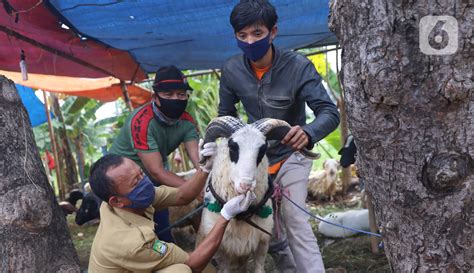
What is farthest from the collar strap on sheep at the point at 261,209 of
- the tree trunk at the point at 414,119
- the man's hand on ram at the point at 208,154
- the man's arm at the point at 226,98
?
the tree trunk at the point at 414,119

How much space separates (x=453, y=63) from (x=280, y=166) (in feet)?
6.79

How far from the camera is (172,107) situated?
4062 millimetres

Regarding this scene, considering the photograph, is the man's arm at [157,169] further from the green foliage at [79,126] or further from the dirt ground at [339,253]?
the green foliage at [79,126]

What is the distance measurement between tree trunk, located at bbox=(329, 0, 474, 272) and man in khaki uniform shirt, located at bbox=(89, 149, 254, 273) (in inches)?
49.8

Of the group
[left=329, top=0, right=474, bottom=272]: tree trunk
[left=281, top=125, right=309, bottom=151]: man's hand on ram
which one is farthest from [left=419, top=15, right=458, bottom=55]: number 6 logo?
[left=281, top=125, right=309, bottom=151]: man's hand on ram

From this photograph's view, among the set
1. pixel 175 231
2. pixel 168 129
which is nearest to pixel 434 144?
pixel 168 129

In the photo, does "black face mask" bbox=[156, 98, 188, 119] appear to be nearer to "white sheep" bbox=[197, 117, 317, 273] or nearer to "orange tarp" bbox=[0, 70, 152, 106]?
"white sheep" bbox=[197, 117, 317, 273]

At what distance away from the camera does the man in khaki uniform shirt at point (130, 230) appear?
264 cm

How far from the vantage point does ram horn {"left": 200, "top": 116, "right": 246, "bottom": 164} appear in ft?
10.5

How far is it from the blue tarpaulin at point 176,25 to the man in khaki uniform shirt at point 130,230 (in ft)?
5.30

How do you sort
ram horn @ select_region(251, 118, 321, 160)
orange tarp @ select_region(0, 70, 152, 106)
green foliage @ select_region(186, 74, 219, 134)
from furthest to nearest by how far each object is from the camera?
green foliage @ select_region(186, 74, 219, 134) → orange tarp @ select_region(0, 70, 152, 106) → ram horn @ select_region(251, 118, 321, 160)

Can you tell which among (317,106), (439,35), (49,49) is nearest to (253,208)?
(317,106)

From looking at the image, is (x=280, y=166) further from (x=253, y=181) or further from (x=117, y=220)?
(x=117, y=220)

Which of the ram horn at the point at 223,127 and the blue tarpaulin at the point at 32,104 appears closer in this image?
the ram horn at the point at 223,127
